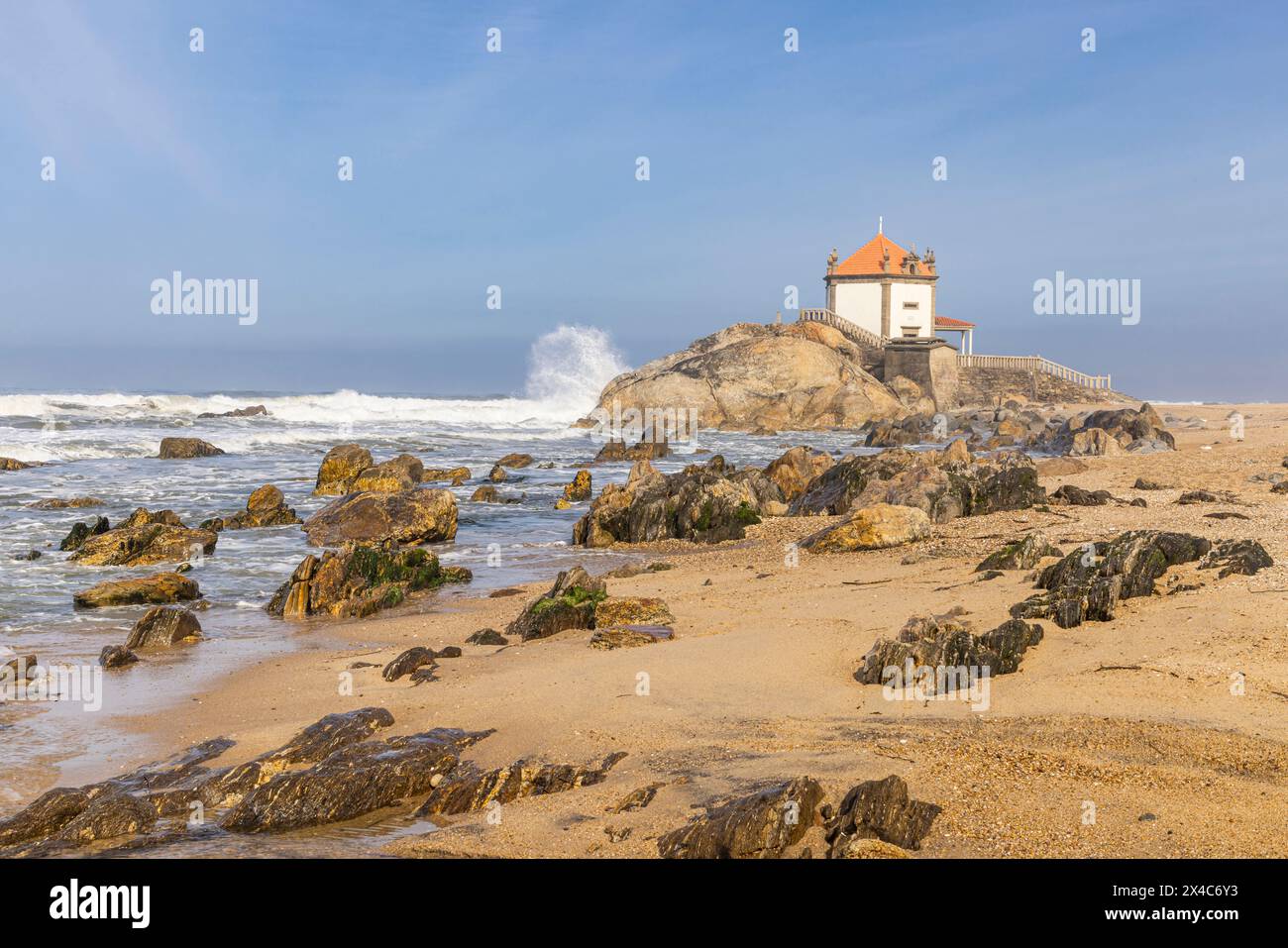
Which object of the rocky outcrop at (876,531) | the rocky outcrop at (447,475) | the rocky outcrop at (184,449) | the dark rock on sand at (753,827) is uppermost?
the rocky outcrop at (184,449)

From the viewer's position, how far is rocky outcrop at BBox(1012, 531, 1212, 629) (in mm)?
8016

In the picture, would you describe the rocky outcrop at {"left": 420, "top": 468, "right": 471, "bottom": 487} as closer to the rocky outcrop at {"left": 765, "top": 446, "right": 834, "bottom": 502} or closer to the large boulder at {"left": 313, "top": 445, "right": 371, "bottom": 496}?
the large boulder at {"left": 313, "top": 445, "right": 371, "bottom": 496}

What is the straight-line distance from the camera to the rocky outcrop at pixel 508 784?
5.87 metres

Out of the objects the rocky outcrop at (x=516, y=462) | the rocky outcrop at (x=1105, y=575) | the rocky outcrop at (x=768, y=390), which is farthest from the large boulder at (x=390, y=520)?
A: the rocky outcrop at (x=768, y=390)

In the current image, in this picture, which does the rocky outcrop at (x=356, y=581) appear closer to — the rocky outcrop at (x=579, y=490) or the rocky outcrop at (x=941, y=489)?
the rocky outcrop at (x=941, y=489)

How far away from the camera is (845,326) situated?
64.3m

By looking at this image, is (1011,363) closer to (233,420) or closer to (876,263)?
(876,263)

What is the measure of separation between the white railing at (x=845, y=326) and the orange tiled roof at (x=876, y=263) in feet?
10.7

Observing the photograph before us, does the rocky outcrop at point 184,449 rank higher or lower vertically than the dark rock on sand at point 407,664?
higher

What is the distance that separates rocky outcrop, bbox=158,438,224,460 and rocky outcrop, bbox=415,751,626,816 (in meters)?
30.4

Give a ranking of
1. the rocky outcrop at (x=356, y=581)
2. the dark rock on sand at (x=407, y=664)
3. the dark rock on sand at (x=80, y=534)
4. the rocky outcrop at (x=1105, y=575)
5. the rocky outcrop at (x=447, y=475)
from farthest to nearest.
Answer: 1. the rocky outcrop at (x=447, y=475)
2. the dark rock on sand at (x=80, y=534)
3. the rocky outcrop at (x=356, y=581)
4. the dark rock on sand at (x=407, y=664)
5. the rocky outcrop at (x=1105, y=575)
